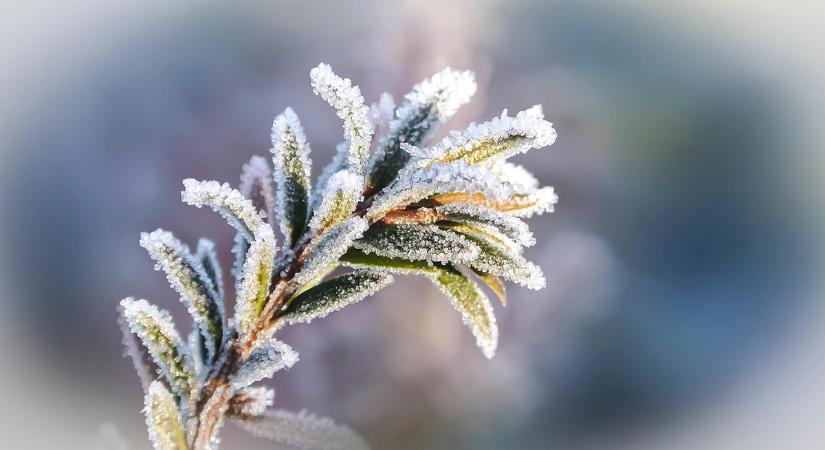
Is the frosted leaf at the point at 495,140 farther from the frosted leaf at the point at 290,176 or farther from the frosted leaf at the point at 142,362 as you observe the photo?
the frosted leaf at the point at 142,362

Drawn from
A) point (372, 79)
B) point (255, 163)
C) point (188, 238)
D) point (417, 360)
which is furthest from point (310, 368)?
point (255, 163)

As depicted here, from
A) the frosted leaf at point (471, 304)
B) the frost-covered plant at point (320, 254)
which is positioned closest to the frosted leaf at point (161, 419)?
the frost-covered plant at point (320, 254)

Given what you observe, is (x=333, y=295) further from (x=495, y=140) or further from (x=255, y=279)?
(x=495, y=140)

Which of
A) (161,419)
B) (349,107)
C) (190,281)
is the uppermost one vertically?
(349,107)

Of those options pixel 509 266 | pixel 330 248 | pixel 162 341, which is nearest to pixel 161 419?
pixel 162 341

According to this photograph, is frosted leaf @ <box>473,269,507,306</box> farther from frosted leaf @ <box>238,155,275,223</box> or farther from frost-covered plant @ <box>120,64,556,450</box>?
frosted leaf @ <box>238,155,275,223</box>

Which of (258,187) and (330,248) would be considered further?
(258,187)

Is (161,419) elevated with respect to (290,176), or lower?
lower
